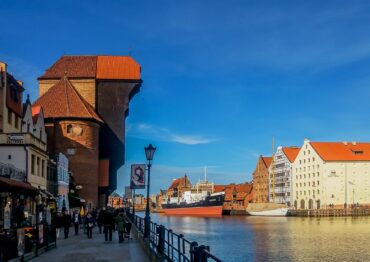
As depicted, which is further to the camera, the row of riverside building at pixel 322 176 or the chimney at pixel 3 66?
the row of riverside building at pixel 322 176

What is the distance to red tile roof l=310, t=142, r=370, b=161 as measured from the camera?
5207 inches

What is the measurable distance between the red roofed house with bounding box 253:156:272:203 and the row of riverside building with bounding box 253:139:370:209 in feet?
11.1

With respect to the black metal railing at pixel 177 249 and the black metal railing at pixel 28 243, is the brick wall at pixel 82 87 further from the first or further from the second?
the black metal railing at pixel 28 243

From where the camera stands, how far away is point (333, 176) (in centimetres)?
12912

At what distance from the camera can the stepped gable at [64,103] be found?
64500 millimetres

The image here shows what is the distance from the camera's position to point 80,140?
6331 centimetres

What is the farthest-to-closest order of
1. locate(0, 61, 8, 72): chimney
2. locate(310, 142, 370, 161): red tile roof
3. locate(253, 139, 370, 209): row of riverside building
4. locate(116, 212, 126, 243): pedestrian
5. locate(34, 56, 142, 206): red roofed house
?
locate(310, 142, 370, 161): red tile roof < locate(253, 139, 370, 209): row of riverside building < locate(34, 56, 142, 206): red roofed house < locate(0, 61, 8, 72): chimney < locate(116, 212, 126, 243): pedestrian

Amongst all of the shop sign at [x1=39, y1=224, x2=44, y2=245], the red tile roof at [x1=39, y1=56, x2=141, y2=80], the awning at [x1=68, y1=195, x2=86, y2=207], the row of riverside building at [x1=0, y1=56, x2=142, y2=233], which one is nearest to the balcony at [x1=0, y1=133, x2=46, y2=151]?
the row of riverside building at [x1=0, y1=56, x2=142, y2=233]

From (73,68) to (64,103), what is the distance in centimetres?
1074

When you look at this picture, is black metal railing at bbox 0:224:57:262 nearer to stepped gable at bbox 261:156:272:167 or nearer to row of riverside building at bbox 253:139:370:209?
row of riverside building at bbox 253:139:370:209

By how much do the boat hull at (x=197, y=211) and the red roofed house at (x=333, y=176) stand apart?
853 inches

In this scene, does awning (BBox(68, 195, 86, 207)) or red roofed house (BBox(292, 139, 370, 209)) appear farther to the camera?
red roofed house (BBox(292, 139, 370, 209))

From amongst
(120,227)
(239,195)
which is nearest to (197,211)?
(239,195)

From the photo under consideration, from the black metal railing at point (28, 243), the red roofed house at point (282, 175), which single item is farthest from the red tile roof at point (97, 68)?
the red roofed house at point (282, 175)
